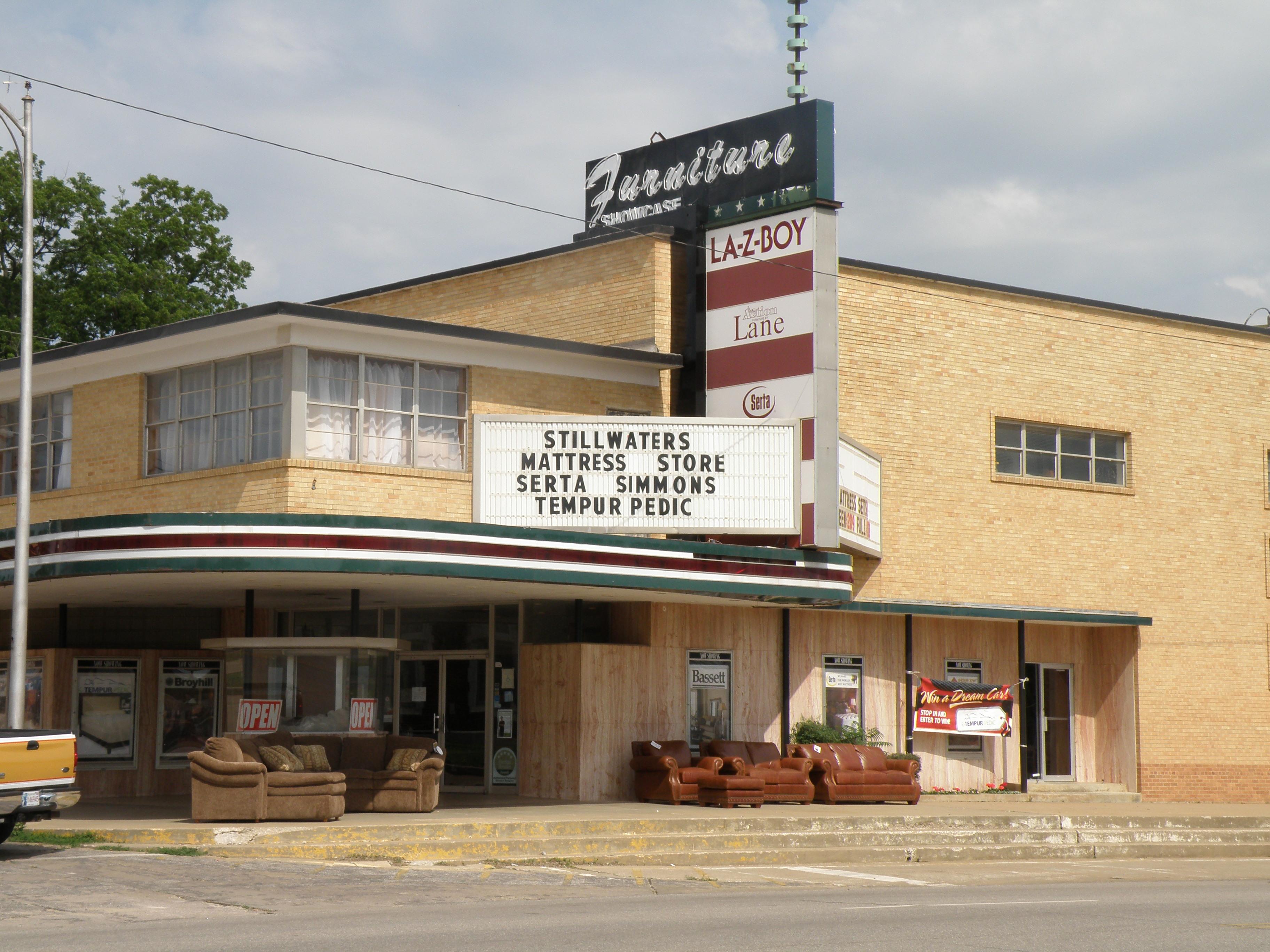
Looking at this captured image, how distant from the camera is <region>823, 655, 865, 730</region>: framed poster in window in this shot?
82.9 feet

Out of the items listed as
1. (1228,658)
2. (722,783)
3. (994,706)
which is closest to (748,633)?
(722,783)

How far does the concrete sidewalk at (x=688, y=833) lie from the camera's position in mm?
16781

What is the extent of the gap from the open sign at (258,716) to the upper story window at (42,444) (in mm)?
5969

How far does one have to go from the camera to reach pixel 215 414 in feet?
71.2

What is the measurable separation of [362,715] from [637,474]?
4.88 metres

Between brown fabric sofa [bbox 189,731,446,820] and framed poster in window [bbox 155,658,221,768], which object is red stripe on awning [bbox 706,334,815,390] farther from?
framed poster in window [bbox 155,658,221,768]

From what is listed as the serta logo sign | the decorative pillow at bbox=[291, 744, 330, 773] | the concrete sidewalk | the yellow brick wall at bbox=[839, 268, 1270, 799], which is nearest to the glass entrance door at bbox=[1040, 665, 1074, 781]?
the yellow brick wall at bbox=[839, 268, 1270, 799]

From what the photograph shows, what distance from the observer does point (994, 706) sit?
26.7 m

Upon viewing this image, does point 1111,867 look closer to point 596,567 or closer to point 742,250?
point 596,567

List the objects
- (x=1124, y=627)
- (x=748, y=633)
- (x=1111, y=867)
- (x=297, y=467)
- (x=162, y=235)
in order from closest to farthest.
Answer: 1. (x=1111, y=867)
2. (x=297, y=467)
3. (x=748, y=633)
4. (x=1124, y=627)
5. (x=162, y=235)

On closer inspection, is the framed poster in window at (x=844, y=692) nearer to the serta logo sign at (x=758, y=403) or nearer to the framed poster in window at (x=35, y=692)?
the serta logo sign at (x=758, y=403)

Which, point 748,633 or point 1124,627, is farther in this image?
point 1124,627

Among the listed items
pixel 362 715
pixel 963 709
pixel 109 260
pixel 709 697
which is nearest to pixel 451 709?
pixel 709 697

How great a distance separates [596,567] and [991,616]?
9445 millimetres
